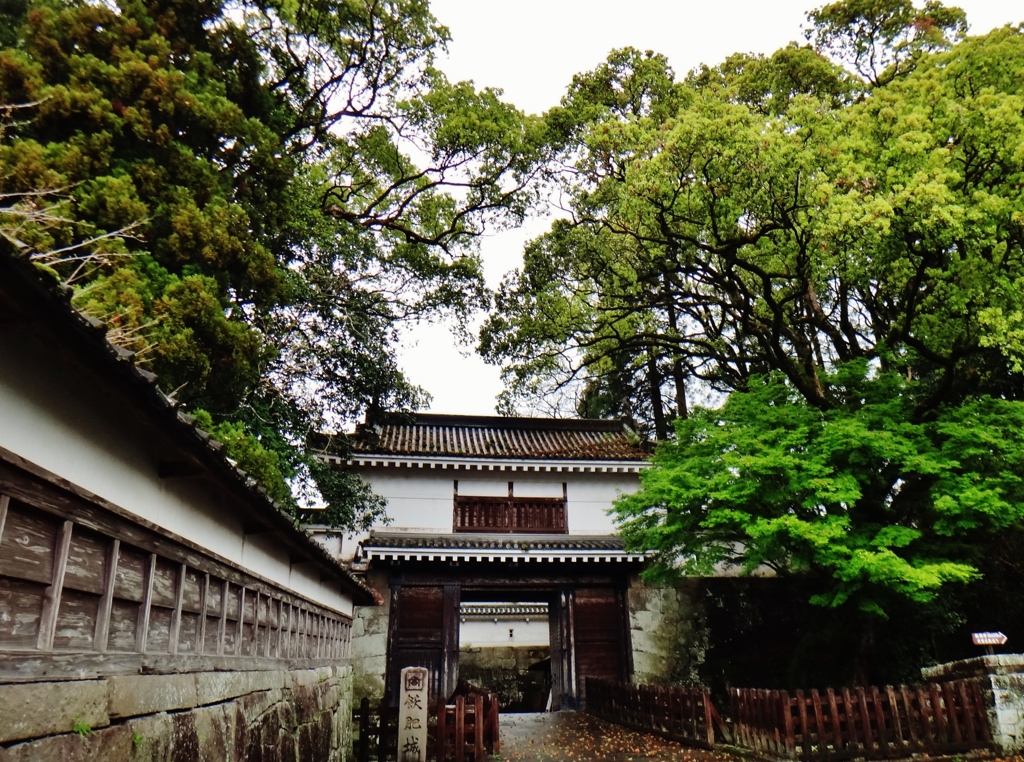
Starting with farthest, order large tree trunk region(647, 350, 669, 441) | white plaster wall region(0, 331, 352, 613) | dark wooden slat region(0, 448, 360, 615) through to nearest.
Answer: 1. large tree trunk region(647, 350, 669, 441)
2. white plaster wall region(0, 331, 352, 613)
3. dark wooden slat region(0, 448, 360, 615)

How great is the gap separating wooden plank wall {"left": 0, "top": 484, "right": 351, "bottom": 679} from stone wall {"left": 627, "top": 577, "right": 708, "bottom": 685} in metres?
13.9

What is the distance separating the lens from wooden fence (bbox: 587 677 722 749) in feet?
37.0

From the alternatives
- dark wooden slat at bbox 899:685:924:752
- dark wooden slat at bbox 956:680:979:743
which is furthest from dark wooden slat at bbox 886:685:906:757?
dark wooden slat at bbox 956:680:979:743

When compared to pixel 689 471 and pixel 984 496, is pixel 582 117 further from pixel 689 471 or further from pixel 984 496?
pixel 984 496

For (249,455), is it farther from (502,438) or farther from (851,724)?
(502,438)

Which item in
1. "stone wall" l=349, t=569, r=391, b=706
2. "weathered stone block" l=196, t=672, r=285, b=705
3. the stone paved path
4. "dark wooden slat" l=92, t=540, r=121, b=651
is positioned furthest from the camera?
"stone wall" l=349, t=569, r=391, b=706

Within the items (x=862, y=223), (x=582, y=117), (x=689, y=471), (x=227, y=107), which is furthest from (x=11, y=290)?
(x=582, y=117)

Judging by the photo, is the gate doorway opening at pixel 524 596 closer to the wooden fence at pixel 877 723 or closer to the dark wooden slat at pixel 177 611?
the wooden fence at pixel 877 723

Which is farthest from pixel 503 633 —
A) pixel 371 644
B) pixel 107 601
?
pixel 107 601

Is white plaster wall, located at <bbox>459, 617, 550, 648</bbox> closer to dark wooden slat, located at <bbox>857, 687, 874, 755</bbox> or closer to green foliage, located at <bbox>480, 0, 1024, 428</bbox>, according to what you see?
green foliage, located at <bbox>480, 0, 1024, 428</bbox>

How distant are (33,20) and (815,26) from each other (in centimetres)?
1516

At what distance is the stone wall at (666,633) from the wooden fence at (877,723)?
7.91m

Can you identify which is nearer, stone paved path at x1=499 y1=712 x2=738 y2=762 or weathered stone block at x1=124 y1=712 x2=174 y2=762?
weathered stone block at x1=124 y1=712 x2=174 y2=762

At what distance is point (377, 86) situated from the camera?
1419cm
